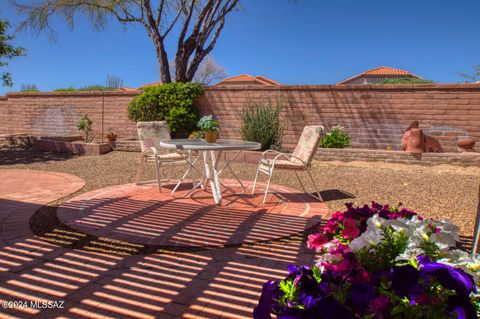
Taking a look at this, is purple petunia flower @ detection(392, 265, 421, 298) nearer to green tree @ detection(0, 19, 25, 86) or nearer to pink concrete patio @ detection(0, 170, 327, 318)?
pink concrete patio @ detection(0, 170, 327, 318)

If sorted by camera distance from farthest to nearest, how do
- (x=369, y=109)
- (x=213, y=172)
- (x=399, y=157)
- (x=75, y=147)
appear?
(x=75, y=147), (x=369, y=109), (x=399, y=157), (x=213, y=172)

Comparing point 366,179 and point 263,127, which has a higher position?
point 263,127

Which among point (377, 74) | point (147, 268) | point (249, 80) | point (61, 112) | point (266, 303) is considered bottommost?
point (147, 268)

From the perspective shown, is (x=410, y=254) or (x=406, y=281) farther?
(x=410, y=254)

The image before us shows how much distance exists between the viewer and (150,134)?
5473 millimetres

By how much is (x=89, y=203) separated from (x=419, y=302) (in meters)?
3.89

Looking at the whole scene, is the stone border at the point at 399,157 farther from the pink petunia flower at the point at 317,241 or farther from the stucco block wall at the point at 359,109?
the pink petunia flower at the point at 317,241

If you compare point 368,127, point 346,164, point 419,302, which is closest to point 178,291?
point 419,302

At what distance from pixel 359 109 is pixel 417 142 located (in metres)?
1.88

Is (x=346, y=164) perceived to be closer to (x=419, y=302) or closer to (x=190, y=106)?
(x=190, y=106)

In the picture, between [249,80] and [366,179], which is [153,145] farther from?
[249,80]

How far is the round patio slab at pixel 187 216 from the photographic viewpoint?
9.95ft

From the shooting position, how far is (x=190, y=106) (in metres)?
9.96

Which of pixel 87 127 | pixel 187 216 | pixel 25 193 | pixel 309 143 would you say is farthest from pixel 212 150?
pixel 87 127
